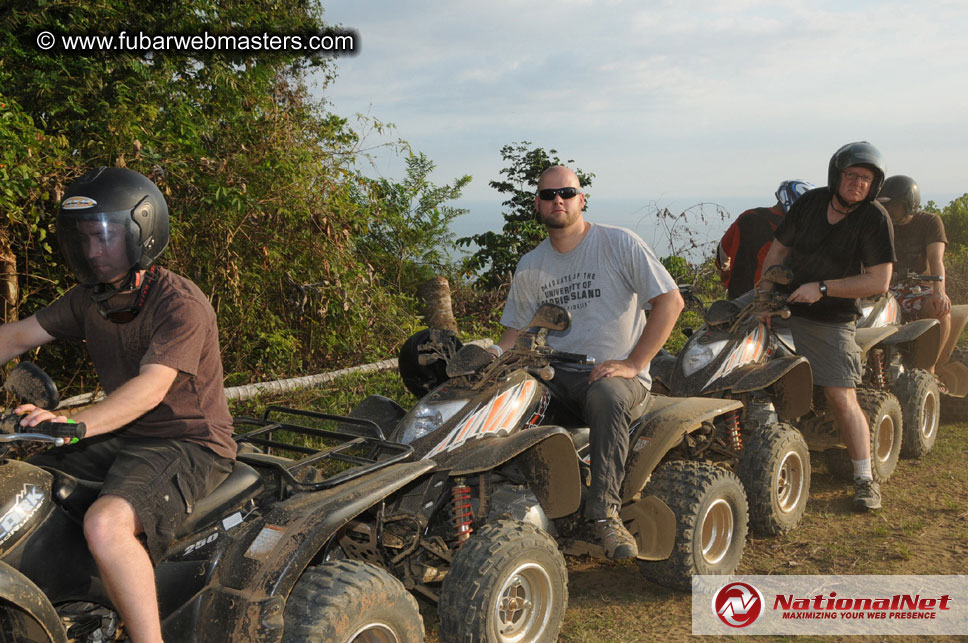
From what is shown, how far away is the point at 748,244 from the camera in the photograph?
6984 millimetres

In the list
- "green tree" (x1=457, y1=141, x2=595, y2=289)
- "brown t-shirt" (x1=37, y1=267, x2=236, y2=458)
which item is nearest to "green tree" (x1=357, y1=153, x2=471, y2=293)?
"green tree" (x1=457, y1=141, x2=595, y2=289)

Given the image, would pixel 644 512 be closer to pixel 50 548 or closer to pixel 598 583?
pixel 598 583

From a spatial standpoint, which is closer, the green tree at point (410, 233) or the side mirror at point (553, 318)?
the side mirror at point (553, 318)

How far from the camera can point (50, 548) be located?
8.63 ft

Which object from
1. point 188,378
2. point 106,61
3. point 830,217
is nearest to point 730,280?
point 830,217

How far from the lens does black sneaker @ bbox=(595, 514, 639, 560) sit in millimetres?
3781

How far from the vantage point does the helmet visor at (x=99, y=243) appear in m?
2.82

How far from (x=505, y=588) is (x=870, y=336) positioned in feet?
13.5

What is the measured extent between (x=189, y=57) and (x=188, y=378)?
20.8 ft

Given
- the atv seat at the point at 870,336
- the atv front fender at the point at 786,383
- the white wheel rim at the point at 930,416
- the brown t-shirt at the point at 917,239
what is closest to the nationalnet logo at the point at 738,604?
the atv front fender at the point at 786,383

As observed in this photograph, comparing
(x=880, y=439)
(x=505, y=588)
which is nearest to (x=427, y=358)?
(x=505, y=588)

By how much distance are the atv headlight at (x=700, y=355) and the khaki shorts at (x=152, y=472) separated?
3.13m

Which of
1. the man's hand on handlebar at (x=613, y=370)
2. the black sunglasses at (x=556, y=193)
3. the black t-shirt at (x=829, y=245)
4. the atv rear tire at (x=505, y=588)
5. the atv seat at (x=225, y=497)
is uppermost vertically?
the black sunglasses at (x=556, y=193)

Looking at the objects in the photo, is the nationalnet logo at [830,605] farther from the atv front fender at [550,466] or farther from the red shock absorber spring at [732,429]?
the atv front fender at [550,466]
